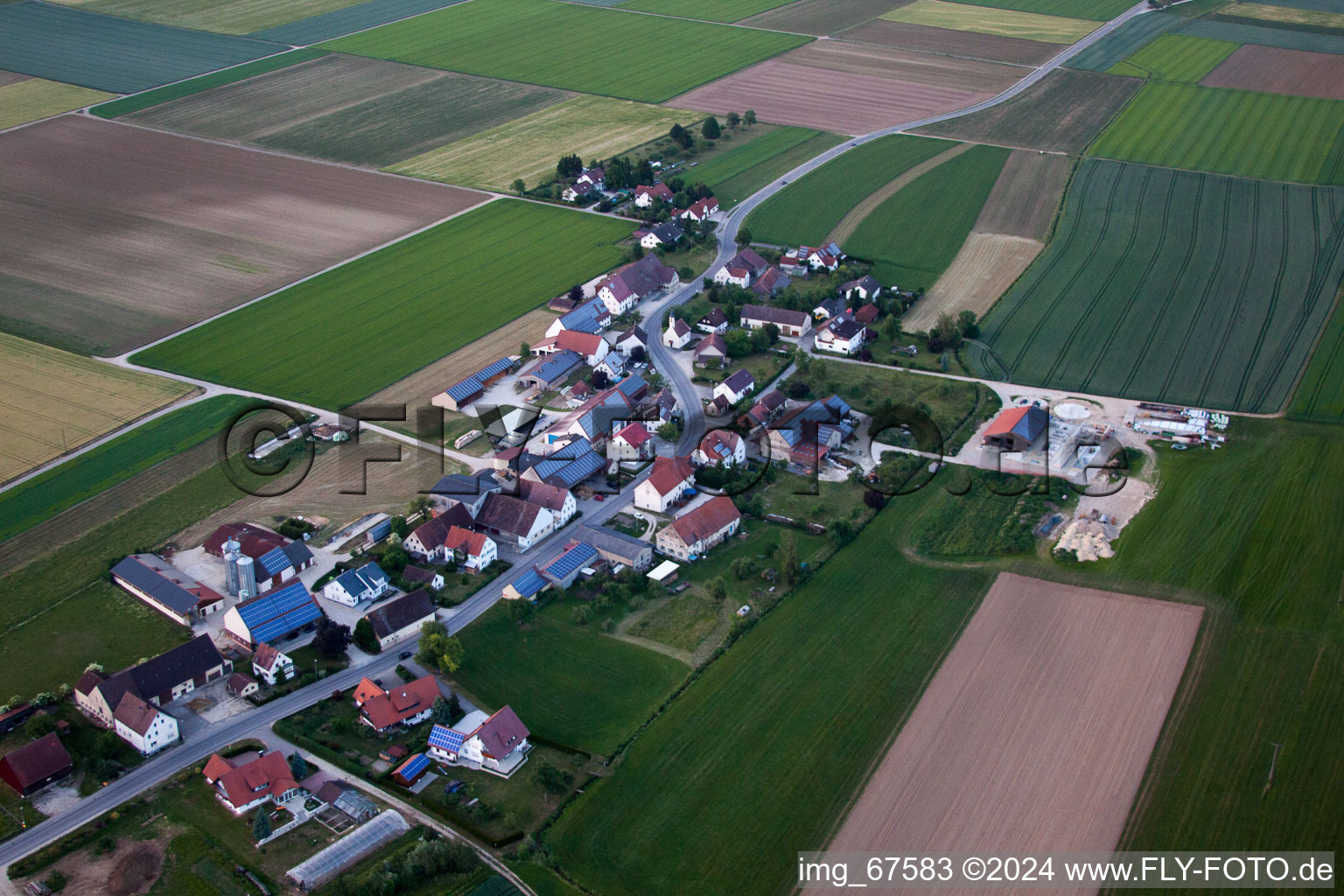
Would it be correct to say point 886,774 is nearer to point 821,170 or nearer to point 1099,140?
point 821,170

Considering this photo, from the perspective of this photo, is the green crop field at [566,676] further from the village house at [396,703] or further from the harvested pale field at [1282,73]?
the harvested pale field at [1282,73]

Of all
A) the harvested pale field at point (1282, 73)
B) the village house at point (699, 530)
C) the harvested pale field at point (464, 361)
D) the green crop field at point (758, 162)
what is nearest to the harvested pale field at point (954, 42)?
the harvested pale field at point (1282, 73)

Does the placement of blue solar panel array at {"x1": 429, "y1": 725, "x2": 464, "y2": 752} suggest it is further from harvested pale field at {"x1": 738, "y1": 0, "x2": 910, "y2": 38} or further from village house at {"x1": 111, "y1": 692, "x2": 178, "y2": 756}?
harvested pale field at {"x1": 738, "y1": 0, "x2": 910, "y2": 38}

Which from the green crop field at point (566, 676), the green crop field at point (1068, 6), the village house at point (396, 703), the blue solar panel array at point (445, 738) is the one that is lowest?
the green crop field at point (566, 676)

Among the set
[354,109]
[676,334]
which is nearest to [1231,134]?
[676,334]

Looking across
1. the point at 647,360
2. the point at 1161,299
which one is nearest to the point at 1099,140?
the point at 1161,299

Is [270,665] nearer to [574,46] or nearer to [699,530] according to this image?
[699,530]
